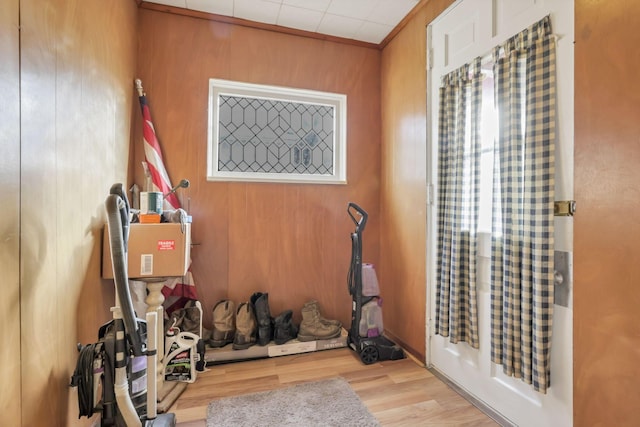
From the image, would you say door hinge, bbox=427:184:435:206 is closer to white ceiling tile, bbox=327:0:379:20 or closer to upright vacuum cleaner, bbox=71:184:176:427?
white ceiling tile, bbox=327:0:379:20

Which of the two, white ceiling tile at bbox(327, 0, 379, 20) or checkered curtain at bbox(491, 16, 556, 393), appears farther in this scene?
white ceiling tile at bbox(327, 0, 379, 20)

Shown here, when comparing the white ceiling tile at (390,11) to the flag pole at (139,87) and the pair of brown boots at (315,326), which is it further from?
the pair of brown boots at (315,326)

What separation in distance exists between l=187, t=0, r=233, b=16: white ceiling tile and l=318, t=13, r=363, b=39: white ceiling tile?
74 centimetres

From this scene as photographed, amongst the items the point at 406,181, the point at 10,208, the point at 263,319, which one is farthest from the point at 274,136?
the point at 10,208

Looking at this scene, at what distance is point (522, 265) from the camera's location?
1455 millimetres

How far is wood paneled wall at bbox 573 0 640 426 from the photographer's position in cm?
107

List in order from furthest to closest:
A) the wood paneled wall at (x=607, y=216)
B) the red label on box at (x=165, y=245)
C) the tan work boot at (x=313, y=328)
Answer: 1. the tan work boot at (x=313, y=328)
2. the red label on box at (x=165, y=245)
3. the wood paneled wall at (x=607, y=216)

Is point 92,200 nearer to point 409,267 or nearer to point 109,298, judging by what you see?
point 109,298

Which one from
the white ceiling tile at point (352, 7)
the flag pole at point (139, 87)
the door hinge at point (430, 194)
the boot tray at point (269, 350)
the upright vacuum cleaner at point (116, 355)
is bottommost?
the boot tray at point (269, 350)

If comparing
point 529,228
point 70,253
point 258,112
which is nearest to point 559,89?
point 529,228

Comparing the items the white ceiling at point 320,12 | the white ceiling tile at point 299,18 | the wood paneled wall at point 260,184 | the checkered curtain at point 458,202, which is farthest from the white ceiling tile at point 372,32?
the checkered curtain at point 458,202

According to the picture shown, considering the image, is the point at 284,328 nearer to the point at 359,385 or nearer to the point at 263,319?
the point at 263,319

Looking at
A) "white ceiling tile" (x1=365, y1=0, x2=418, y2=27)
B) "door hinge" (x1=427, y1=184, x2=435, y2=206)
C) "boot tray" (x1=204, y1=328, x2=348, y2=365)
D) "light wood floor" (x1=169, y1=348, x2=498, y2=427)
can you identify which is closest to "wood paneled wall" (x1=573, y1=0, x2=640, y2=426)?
"light wood floor" (x1=169, y1=348, x2=498, y2=427)

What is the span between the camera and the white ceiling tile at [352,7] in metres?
2.31
